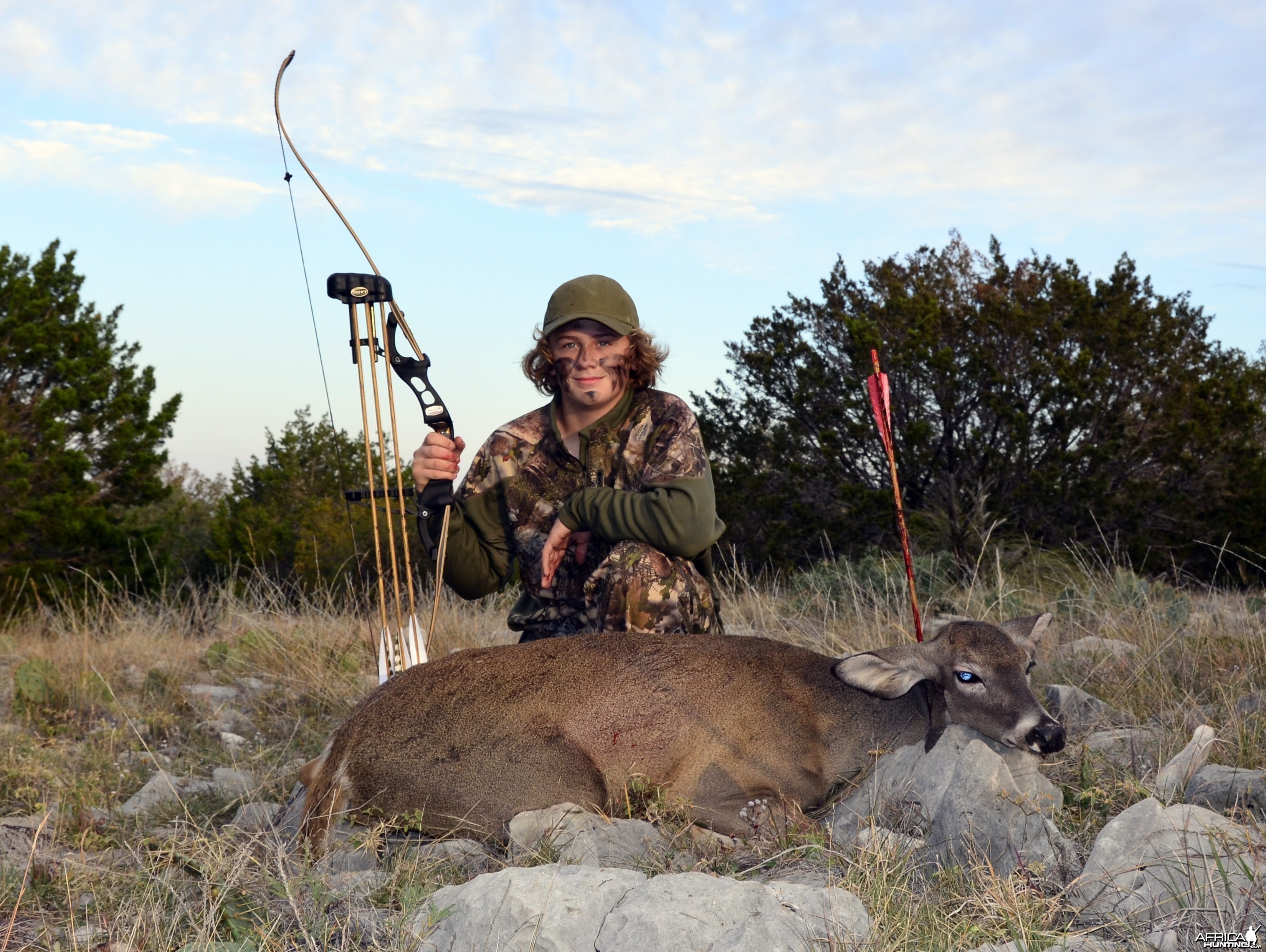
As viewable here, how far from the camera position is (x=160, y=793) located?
181 inches

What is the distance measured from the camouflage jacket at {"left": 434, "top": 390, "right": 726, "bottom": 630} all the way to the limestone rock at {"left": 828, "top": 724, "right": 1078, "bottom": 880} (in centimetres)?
147

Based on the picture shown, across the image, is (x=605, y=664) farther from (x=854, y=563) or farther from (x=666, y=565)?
(x=854, y=563)

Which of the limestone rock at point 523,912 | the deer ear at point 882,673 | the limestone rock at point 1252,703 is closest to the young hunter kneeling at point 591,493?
the deer ear at point 882,673

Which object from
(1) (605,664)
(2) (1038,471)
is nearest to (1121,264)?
(2) (1038,471)

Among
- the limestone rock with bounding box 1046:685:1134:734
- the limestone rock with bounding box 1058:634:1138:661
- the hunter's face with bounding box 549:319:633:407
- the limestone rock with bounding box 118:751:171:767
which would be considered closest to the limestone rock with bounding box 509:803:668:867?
the limestone rock with bounding box 1046:685:1134:734

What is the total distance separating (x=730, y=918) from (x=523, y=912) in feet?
1.59

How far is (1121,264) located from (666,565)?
13134mm

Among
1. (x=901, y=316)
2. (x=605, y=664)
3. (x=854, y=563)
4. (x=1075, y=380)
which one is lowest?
(x=854, y=563)

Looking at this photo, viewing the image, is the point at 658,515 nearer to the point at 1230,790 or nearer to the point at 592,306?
the point at 592,306

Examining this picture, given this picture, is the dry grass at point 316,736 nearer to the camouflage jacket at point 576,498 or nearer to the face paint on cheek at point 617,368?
the camouflage jacket at point 576,498

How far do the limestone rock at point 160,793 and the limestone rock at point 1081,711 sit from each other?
351 centimetres

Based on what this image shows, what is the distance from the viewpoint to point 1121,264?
15.8 m

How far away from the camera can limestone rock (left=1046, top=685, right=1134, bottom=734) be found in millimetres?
4660

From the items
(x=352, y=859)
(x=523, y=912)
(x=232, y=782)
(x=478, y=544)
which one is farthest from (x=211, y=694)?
(x=523, y=912)
